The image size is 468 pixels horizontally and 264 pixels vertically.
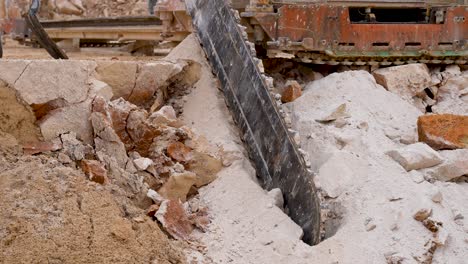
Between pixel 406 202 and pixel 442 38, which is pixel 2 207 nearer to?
pixel 406 202

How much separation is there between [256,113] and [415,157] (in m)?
1.21

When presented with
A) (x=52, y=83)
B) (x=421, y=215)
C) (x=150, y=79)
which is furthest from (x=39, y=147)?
(x=421, y=215)

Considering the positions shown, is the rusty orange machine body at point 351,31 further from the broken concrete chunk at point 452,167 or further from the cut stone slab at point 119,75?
the broken concrete chunk at point 452,167

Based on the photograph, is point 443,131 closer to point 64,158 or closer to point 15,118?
point 64,158

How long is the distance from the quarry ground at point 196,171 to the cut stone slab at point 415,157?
10 millimetres

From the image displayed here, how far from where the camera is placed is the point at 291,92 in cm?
575

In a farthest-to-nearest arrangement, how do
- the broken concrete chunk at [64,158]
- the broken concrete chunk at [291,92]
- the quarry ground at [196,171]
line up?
the broken concrete chunk at [291,92] → the broken concrete chunk at [64,158] → the quarry ground at [196,171]

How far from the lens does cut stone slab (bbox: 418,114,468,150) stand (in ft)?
17.1

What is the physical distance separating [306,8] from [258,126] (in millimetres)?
1406

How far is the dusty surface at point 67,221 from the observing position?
372cm

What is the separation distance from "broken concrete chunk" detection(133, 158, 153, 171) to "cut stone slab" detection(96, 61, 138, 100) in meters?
0.74

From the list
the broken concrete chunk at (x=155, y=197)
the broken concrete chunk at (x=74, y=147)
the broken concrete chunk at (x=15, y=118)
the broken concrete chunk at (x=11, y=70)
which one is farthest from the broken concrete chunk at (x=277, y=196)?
the broken concrete chunk at (x=11, y=70)

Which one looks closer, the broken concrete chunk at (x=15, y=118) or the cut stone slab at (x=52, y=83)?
the broken concrete chunk at (x=15, y=118)

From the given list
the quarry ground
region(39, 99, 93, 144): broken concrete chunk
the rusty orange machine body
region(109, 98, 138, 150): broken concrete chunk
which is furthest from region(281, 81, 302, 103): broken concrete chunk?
region(39, 99, 93, 144): broken concrete chunk
